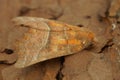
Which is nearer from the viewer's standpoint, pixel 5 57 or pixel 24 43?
pixel 24 43

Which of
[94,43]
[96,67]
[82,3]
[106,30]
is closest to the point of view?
[96,67]

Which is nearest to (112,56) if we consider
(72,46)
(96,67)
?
(96,67)

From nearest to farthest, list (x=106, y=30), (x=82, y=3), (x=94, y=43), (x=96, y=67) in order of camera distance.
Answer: (x=96, y=67) < (x=94, y=43) < (x=106, y=30) < (x=82, y=3)

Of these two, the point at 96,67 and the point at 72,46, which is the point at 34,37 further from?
the point at 96,67

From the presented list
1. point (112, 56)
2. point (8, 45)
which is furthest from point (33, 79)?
point (112, 56)

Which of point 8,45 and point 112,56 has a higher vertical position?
point 112,56

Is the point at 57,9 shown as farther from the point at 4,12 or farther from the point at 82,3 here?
the point at 4,12
